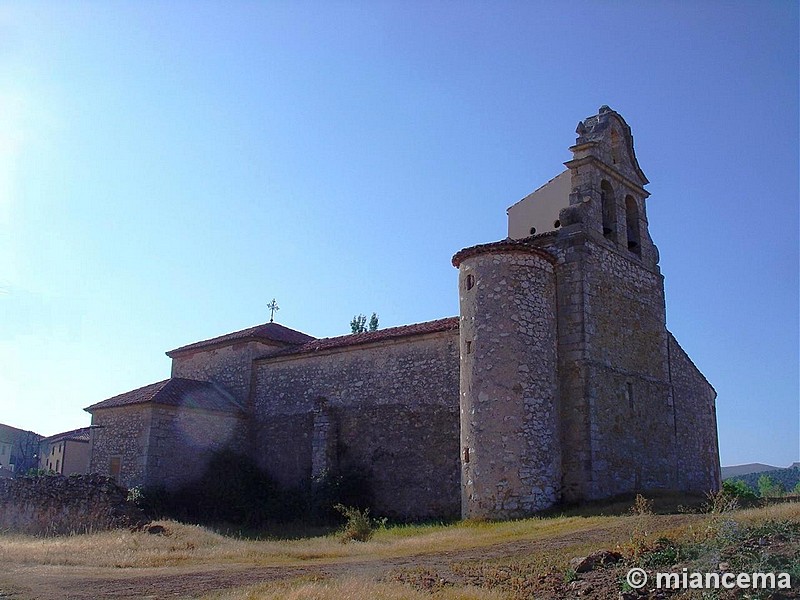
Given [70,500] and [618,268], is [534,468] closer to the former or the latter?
[618,268]

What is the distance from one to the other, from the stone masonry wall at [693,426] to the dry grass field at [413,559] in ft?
26.5

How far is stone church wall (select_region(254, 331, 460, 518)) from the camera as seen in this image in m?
20.1

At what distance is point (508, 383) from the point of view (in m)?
17.4

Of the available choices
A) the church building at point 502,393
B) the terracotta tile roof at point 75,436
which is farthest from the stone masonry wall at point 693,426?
the terracotta tile roof at point 75,436

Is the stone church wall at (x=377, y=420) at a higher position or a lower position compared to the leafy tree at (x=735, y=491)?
higher

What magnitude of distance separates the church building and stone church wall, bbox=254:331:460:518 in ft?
0.16

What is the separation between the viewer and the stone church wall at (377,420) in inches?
792

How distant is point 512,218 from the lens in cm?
2434

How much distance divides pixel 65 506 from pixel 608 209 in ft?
57.4

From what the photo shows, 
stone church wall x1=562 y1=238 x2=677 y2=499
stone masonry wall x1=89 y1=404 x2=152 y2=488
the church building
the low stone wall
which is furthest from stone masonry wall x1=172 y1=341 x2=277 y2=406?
stone church wall x1=562 y1=238 x2=677 y2=499

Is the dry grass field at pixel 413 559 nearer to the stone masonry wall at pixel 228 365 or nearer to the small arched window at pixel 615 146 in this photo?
the stone masonry wall at pixel 228 365

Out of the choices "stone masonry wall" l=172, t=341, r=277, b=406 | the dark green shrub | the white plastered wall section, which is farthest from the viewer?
"stone masonry wall" l=172, t=341, r=277, b=406

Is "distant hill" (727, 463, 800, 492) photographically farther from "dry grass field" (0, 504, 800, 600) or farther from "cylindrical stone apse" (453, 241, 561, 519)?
"dry grass field" (0, 504, 800, 600)

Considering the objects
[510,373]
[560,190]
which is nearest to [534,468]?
[510,373]
